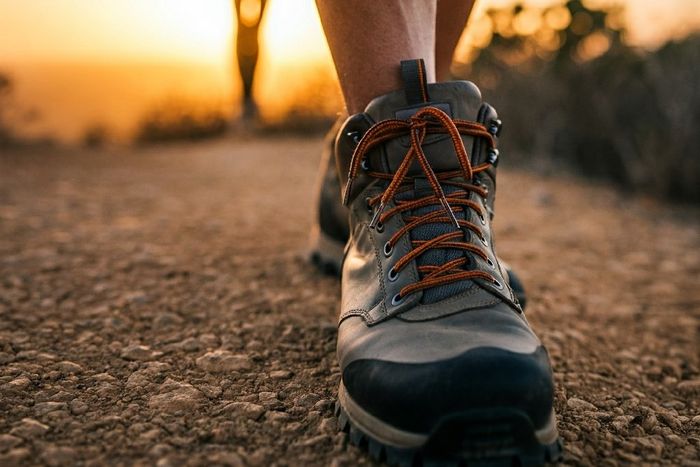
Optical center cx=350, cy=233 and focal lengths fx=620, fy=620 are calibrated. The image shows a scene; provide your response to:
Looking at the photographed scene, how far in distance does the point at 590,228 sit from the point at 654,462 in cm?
248

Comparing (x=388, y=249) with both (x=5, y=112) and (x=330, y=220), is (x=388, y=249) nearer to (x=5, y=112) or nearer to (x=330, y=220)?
(x=330, y=220)

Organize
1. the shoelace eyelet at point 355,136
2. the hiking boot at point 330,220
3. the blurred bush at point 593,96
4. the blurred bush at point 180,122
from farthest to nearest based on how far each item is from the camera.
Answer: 1. the blurred bush at point 180,122
2. the blurred bush at point 593,96
3. the hiking boot at point 330,220
4. the shoelace eyelet at point 355,136

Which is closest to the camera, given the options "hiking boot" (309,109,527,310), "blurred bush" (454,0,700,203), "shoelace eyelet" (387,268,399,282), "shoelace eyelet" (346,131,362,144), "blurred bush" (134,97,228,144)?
"shoelace eyelet" (387,268,399,282)

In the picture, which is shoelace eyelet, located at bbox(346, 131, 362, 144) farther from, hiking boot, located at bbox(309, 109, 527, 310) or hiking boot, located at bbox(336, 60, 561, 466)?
hiking boot, located at bbox(309, 109, 527, 310)

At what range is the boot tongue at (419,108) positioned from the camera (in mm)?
1298

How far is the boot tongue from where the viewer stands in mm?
1298

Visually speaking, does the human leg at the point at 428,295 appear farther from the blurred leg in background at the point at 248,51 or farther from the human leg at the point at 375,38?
the blurred leg in background at the point at 248,51

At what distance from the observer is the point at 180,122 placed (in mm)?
7914

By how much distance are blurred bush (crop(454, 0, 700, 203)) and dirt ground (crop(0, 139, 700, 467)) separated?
1.05 meters

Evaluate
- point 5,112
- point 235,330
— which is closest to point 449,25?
point 235,330

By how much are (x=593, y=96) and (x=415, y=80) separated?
13.9ft

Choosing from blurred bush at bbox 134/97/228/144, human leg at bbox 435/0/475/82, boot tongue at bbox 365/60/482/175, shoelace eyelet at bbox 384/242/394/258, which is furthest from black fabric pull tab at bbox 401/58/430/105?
blurred bush at bbox 134/97/228/144

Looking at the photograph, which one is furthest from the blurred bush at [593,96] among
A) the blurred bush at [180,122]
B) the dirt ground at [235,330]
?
the blurred bush at [180,122]

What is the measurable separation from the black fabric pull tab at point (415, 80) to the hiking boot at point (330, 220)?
549mm
